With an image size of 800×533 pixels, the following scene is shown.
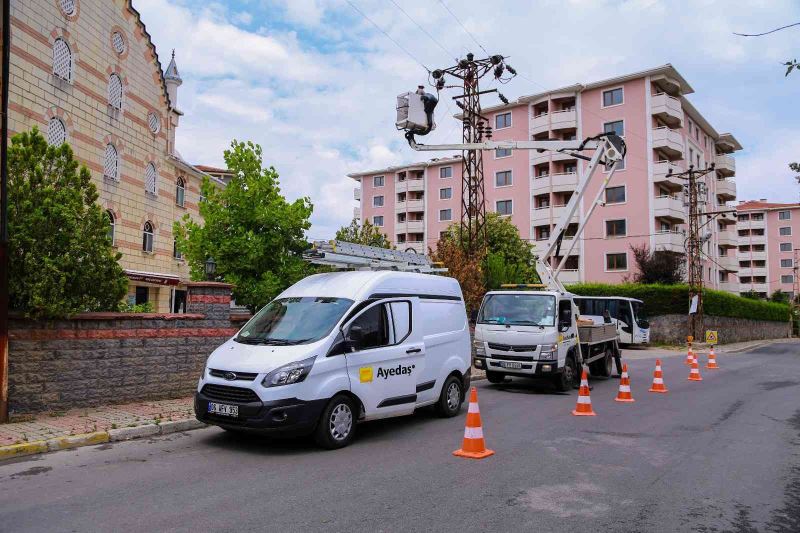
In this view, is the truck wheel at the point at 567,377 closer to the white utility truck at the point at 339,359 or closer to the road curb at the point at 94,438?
the white utility truck at the point at 339,359

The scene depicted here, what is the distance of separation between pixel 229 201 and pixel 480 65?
15361mm

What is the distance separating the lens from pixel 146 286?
29.9 metres

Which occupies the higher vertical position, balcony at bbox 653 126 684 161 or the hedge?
balcony at bbox 653 126 684 161

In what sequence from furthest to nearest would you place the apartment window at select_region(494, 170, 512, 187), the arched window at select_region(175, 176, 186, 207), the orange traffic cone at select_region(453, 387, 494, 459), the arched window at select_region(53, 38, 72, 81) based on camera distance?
the apartment window at select_region(494, 170, 512, 187), the arched window at select_region(175, 176, 186, 207), the arched window at select_region(53, 38, 72, 81), the orange traffic cone at select_region(453, 387, 494, 459)

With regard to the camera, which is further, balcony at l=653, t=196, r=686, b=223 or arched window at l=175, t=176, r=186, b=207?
balcony at l=653, t=196, r=686, b=223

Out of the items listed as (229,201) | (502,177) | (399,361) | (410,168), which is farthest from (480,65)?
(410,168)

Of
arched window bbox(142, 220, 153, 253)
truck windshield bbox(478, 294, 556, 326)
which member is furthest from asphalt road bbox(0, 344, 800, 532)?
arched window bbox(142, 220, 153, 253)

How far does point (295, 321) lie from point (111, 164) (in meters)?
20.2

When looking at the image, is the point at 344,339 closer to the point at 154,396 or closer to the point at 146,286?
the point at 154,396

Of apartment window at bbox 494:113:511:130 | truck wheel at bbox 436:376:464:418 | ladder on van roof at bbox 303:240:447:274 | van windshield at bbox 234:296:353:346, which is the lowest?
truck wheel at bbox 436:376:464:418

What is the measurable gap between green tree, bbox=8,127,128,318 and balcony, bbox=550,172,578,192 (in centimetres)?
4401

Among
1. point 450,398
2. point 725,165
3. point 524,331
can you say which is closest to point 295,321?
point 450,398

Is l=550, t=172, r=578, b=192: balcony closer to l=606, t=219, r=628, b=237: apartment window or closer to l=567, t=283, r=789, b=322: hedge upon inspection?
l=606, t=219, r=628, b=237: apartment window

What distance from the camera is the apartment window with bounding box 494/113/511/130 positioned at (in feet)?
177
